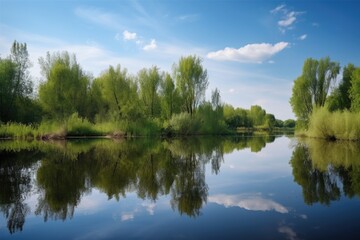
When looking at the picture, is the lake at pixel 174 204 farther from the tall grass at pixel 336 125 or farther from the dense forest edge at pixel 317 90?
the dense forest edge at pixel 317 90

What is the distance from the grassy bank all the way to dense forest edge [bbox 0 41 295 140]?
45.1ft

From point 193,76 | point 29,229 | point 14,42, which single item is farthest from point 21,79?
point 29,229

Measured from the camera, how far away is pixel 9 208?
4.72m

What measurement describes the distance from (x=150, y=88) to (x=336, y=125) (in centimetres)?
2139

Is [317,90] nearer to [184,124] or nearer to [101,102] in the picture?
[184,124]

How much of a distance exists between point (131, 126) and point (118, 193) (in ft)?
82.0

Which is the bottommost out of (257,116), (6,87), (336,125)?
(336,125)

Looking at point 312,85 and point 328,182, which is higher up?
point 312,85

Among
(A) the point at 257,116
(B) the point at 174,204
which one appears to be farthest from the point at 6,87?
(A) the point at 257,116

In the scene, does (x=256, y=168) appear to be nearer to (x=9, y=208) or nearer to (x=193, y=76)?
(x=9, y=208)

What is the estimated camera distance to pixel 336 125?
24547 mm

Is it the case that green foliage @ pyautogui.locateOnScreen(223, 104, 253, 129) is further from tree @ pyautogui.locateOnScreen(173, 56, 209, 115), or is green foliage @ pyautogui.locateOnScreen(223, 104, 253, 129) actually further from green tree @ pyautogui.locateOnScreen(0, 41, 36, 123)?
green tree @ pyautogui.locateOnScreen(0, 41, 36, 123)

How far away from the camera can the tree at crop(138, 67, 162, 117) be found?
3703cm

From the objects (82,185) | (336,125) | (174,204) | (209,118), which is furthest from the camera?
(209,118)
